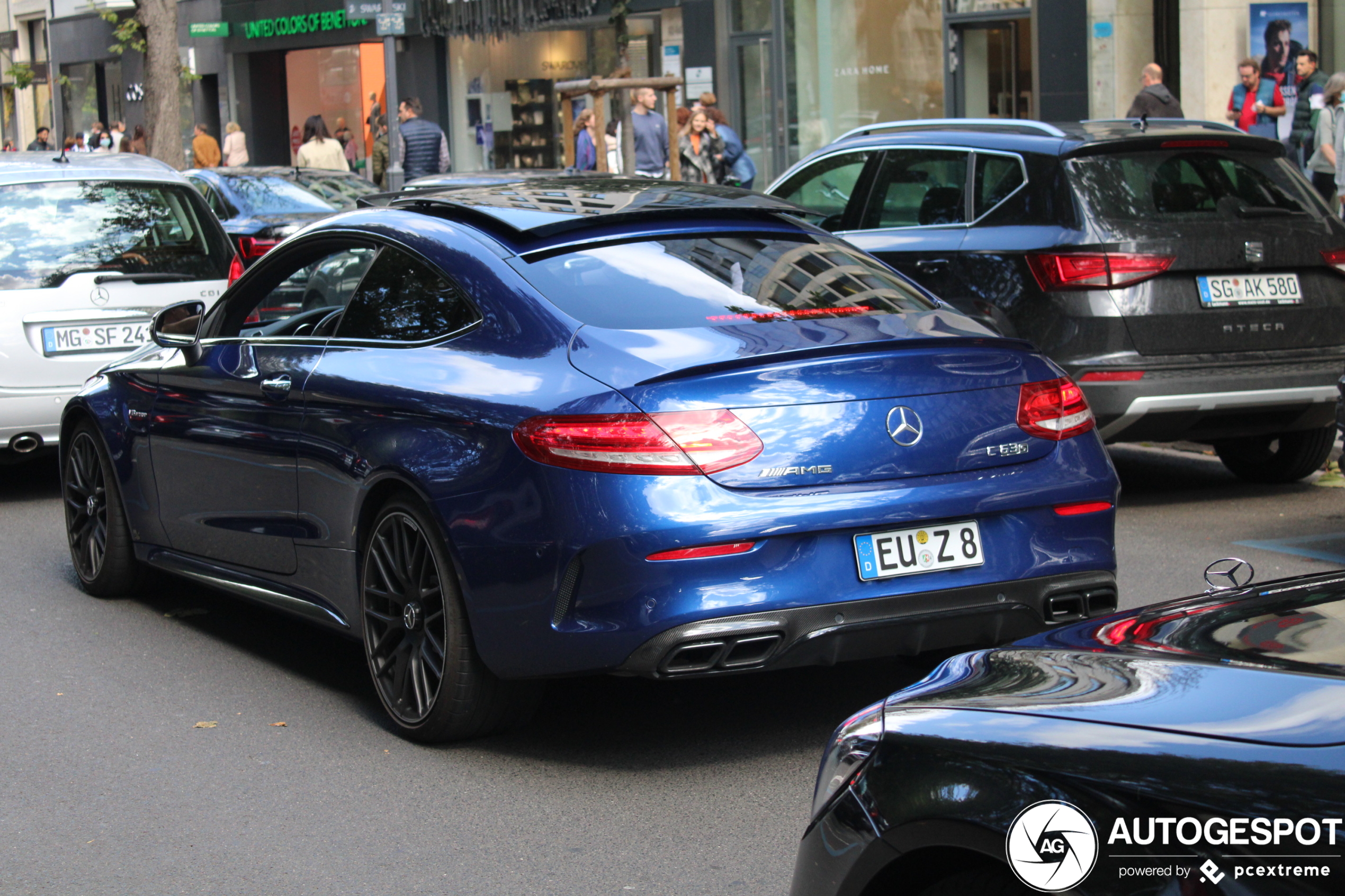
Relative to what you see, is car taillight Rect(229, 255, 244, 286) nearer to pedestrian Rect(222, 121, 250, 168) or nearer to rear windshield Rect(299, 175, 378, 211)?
rear windshield Rect(299, 175, 378, 211)

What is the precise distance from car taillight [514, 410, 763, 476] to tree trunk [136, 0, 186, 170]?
18.7 m

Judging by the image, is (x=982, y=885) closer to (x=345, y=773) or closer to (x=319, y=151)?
(x=345, y=773)

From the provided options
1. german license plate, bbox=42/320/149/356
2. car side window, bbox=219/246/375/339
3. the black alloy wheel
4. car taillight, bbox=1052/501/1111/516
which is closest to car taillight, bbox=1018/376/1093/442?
car taillight, bbox=1052/501/1111/516

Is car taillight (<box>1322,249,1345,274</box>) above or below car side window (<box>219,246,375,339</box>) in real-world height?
below

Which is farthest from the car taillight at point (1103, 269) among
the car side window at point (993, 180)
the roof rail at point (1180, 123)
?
the roof rail at point (1180, 123)

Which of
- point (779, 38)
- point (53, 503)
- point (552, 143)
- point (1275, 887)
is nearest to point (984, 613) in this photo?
point (1275, 887)

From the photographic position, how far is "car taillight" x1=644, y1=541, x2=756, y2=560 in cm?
425

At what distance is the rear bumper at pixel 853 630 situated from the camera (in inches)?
168

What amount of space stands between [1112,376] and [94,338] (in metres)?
5.39

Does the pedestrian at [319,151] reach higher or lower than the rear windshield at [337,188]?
higher

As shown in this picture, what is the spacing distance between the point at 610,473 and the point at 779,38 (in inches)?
795

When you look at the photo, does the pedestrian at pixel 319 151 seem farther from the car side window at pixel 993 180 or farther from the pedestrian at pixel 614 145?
the car side window at pixel 993 180

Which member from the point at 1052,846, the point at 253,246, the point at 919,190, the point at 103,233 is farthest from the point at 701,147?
the point at 1052,846
